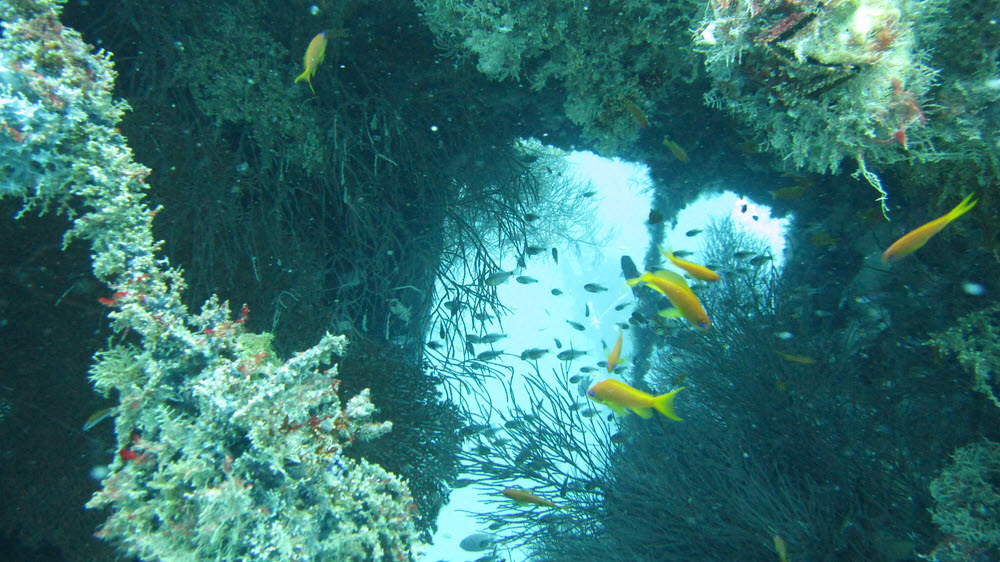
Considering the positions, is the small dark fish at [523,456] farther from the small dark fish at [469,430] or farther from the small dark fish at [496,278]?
the small dark fish at [496,278]

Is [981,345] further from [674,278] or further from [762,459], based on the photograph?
[762,459]

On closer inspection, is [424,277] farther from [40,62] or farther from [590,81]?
[40,62]

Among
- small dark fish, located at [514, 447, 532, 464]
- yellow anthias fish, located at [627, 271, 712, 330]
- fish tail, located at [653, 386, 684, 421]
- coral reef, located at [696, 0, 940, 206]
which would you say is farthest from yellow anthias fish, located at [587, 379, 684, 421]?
coral reef, located at [696, 0, 940, 206]

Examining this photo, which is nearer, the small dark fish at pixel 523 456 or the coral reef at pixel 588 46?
the coral reef at pixel 588 46

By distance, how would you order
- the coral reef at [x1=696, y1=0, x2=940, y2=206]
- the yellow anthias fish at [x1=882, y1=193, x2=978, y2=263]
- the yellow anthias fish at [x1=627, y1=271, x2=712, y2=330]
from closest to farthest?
the coral reef at [x1=696, y1=0, x2=940, y2=206]
the yellow anthias fish at [x1=882, y1=193, x2=978, y2=263]
the yellow anthias fish at [x1=627, y1=271, x2=712, y2=330]

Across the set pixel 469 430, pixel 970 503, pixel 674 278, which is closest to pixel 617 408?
pixel 674 278

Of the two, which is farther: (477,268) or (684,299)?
(477,268)

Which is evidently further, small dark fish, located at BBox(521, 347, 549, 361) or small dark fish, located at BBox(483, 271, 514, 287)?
small dark fish, located at BBox(521, 347, 549, 361)

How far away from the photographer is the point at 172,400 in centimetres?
197

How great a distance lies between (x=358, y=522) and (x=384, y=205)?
2.92 metres

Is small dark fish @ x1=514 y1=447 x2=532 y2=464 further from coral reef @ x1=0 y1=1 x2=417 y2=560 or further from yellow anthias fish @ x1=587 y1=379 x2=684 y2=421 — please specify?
coral reef @ x1=0 y1=1 x2=417 y2=560

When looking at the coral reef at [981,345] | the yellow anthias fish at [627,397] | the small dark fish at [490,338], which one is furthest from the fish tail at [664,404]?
the small dark fish at [490,338]

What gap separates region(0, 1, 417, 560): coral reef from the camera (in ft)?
5.61

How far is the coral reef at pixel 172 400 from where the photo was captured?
5.61ft
